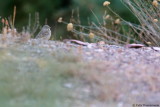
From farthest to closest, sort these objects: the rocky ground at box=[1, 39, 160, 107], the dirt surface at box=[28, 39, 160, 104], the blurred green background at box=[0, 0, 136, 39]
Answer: the blurred green background at box=[0, 0, 136, 39] → the dirt surface at box=[28, 39, 160, 104] → the rocky ground at box=[1, 39, 160, 107]

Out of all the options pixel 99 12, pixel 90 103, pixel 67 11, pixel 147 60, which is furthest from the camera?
pixel 67 11

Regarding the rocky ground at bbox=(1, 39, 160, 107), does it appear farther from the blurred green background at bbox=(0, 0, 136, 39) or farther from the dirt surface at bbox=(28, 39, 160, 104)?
the blurred green background at bbox=(0, 0, 136, 39)

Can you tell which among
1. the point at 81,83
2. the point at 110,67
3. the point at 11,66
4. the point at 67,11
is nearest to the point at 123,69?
the point at 110,67

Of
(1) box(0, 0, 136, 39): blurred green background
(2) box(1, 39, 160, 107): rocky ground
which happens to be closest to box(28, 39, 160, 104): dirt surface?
(2) box(1, 39, 160, 107): rocky ground

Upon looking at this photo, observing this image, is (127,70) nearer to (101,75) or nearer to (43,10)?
(101,75)

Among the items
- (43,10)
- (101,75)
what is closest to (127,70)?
(101,75)

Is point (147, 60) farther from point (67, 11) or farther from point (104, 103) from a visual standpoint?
point (67, 11)

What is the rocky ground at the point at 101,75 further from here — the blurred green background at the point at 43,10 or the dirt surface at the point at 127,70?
the blurred green background at the point at 43,10

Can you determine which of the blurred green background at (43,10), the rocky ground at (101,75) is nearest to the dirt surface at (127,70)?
the rocky ground at (101,75)

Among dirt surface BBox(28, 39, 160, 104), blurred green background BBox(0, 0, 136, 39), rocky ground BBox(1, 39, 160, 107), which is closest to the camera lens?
rocky ground BBox(1, 39, 160, 107)
